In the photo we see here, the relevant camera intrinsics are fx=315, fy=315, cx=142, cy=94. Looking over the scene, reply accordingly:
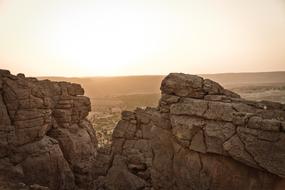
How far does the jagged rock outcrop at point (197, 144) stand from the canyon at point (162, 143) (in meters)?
0.06

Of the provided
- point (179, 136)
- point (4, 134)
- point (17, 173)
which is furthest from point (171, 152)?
point (4, 134)

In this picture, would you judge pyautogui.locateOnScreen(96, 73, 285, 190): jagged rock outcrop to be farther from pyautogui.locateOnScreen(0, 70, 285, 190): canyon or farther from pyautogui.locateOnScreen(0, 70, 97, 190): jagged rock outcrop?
pyautogui.locateOnScreen(0, 70, 97, 190): jagged rock outcrop

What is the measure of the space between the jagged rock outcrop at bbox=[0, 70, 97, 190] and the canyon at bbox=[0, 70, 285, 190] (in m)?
0.09

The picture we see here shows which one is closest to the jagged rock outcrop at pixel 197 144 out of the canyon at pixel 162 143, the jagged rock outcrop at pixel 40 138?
the canyon at pixel 162 143

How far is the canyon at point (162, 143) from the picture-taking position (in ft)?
63.2

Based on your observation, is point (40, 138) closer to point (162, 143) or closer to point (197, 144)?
point (162, 143)

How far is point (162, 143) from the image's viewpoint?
23547 millimetres

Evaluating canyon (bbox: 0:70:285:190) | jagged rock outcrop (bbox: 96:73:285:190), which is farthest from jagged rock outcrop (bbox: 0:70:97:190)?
jagged rock outcrop (bbox: 96:73:285:190)

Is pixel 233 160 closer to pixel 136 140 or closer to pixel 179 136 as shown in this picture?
pixel 179 136

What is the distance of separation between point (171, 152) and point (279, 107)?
26.2ft

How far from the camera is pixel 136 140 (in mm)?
25656

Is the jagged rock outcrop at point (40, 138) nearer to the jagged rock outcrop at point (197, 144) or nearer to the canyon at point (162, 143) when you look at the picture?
the canyon at point (162, 143)

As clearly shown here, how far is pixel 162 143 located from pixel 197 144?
10.3ft

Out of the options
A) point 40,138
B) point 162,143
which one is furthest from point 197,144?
point 40,138
